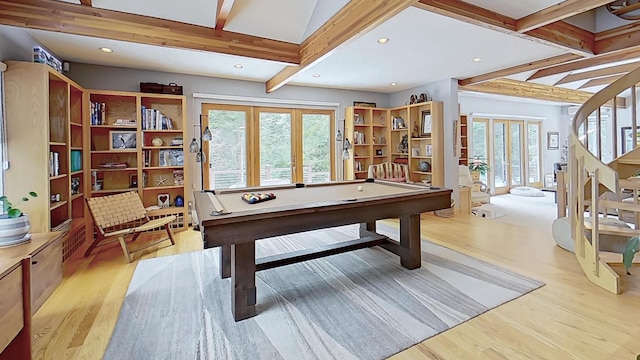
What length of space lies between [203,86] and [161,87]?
2.22 feet

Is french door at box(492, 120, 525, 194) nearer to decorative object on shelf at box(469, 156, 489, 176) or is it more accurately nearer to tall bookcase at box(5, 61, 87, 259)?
decorative object on shelf at box(469, 156, 489, 176)

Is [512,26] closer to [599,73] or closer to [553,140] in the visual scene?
[599,73]

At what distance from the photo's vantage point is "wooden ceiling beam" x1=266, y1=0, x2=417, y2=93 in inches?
99.3

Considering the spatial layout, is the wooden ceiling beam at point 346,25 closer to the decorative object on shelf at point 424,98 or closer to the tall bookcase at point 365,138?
the tall bookcase at point 365,138

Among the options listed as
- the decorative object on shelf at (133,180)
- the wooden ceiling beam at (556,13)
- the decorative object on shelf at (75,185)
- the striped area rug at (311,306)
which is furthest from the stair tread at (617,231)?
the decorative object on shelf at (75,185)

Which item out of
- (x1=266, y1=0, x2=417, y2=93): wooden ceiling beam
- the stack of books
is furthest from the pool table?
the stack of books

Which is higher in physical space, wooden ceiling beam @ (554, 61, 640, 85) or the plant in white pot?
wooden ceiling beam @ (554, 61, 640, 85)

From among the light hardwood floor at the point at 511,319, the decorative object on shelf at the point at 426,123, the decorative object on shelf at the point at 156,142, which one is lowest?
the light hardwood floor at the point at 511,319

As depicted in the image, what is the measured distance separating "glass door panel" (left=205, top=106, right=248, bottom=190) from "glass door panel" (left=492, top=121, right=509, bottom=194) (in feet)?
22.2

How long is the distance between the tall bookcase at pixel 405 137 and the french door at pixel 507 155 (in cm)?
342

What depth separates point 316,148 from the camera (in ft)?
20.7

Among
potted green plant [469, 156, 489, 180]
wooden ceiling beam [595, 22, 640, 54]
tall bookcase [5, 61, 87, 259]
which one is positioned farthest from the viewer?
potted green plant [469, 156, 489, 180]

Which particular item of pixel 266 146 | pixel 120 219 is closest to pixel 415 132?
pixel 266 146

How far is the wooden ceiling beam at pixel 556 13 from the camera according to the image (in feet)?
9.01
